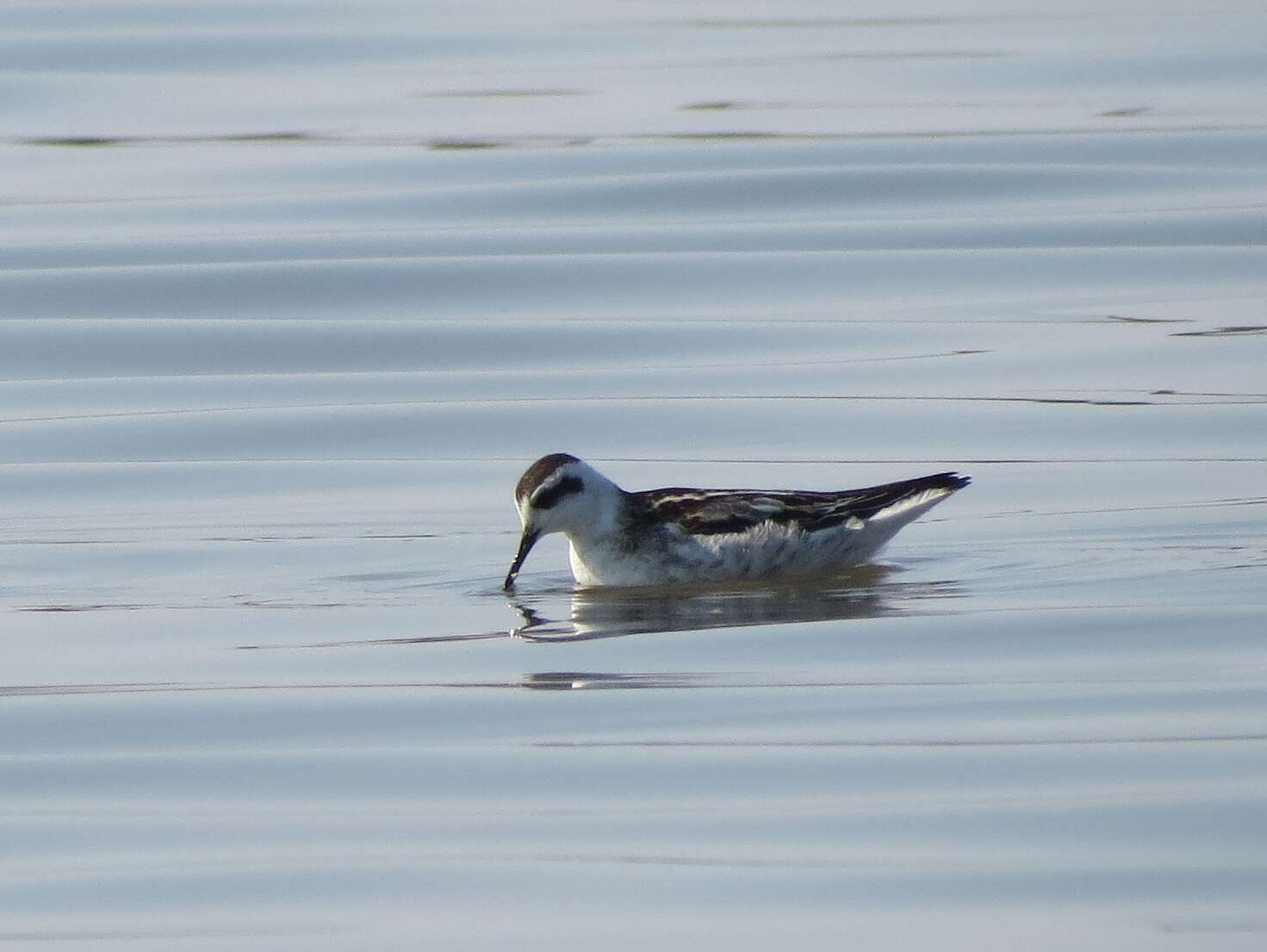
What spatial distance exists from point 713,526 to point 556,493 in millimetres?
735

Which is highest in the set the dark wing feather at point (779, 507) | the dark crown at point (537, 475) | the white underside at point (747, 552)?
the dark crown at point (537, 475)

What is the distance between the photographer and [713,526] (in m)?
12.1

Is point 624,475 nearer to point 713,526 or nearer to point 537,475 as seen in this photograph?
point 537,475

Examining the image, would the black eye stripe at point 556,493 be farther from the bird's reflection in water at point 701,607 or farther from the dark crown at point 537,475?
the bird's reflection in water at point 701,607

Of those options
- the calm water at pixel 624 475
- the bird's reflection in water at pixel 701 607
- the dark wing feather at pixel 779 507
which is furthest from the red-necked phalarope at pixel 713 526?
the calm water at pixel 624 475

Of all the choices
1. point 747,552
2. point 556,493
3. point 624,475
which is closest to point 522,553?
point 556,493

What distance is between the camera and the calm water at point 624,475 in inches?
304

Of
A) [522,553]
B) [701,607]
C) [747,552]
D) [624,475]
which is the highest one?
[624,475]

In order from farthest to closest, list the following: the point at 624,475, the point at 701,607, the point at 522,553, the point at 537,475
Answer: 1. the point at 624,475
2. the point at 537,475
3. the point at 522,553
4. the point at 701,607

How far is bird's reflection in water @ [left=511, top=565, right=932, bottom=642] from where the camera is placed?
1114 centimetres

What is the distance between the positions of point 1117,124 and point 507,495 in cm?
1335

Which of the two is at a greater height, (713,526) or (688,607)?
(713,526)

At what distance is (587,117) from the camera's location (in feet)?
88.7

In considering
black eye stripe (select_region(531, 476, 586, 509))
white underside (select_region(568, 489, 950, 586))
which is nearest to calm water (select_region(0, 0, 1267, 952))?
white underside (select_region(568, 489, 950, 586))
